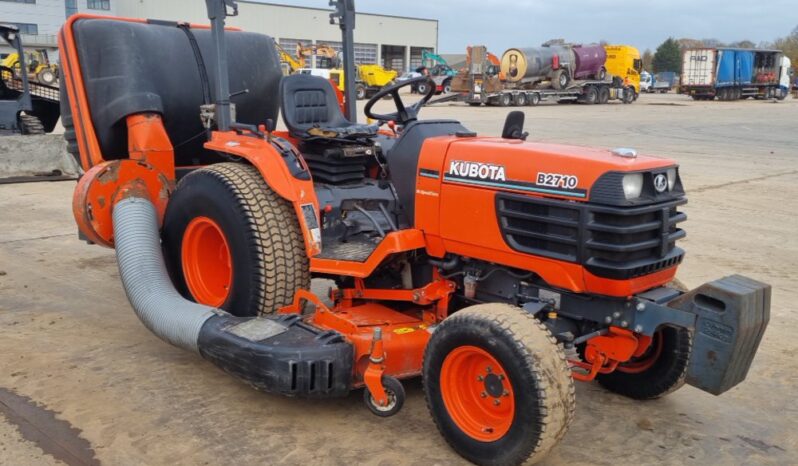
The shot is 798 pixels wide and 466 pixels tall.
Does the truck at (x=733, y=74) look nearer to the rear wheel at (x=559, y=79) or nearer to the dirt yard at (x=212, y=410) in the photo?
the rear wheel at (x=559, y=79)

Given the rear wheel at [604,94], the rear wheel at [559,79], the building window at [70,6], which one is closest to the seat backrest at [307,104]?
the rear wheel at [559,79]

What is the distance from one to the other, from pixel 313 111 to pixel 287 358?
1834 millimetres

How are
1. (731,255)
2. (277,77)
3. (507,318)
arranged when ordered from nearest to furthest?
(507,318)
(277,77)
(731,255)

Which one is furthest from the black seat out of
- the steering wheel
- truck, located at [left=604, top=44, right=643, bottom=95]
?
truck, located at [left=604, top=44, right=643, bottom=95]

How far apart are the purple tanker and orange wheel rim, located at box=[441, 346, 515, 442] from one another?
95.9 feet

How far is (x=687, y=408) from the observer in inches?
149

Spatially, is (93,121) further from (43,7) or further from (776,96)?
(43,7)

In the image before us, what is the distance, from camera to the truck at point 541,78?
30906mm

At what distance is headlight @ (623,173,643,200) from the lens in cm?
306

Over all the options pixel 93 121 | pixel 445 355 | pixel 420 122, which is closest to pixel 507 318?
pixel 445 355

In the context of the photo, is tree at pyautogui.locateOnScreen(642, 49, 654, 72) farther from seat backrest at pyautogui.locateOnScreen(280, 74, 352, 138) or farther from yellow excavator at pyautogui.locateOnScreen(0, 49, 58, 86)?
seat backrest at pyautogui.locateOnScreen(280, 74, 352, 138)

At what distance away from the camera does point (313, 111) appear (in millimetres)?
4672

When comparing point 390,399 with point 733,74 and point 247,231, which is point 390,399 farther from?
point 733,74

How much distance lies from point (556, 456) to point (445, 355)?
0.66 meters
